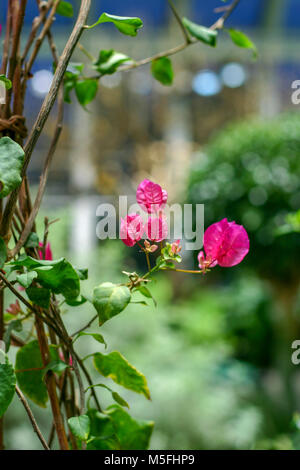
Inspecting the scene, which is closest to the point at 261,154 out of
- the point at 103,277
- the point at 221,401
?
the point at 103,277

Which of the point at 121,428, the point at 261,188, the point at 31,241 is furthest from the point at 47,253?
the point at 261,188

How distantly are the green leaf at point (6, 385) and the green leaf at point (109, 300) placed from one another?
0.05m

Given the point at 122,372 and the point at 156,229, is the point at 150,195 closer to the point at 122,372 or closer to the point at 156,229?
the point at 156,229

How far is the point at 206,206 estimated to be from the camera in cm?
175

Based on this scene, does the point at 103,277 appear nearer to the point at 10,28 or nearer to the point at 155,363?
the point at 155,363

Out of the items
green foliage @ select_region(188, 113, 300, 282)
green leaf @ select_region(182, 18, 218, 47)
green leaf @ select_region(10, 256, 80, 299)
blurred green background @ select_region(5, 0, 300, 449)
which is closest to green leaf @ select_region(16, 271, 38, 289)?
green leaf @ select_region(10, 256, 80, 299)

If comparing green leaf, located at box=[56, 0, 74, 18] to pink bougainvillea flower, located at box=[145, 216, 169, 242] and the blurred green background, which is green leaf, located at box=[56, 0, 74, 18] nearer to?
pink bougainvillea flower, located at box=[145, 216, 169, 242]

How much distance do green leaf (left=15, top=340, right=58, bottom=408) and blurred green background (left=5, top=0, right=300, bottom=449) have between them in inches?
37.1

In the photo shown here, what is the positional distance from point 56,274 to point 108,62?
210 mm

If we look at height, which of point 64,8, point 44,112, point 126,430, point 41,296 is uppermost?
point 64,8

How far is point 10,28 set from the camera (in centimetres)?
32

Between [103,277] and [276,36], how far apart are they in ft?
7.52

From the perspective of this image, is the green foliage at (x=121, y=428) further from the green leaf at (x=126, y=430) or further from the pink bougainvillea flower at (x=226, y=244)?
the pink bougainvillea flower at (x=226, y=244)

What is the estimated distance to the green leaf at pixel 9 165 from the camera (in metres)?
0.23
